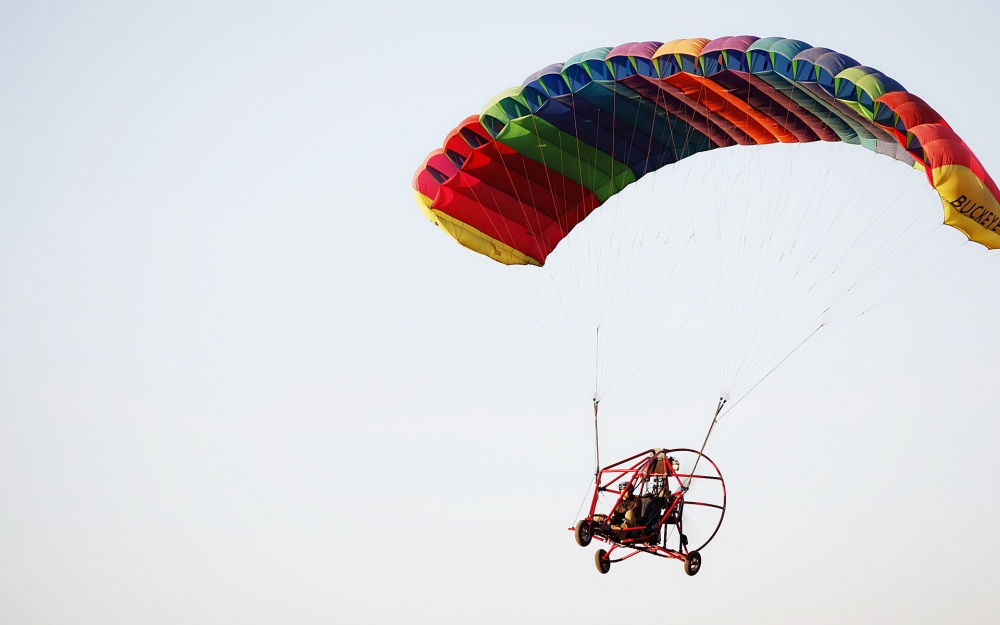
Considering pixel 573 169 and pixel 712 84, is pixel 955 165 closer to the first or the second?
pixel 712 84

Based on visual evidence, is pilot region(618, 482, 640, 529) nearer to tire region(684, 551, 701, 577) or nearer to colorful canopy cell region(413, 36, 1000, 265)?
tire region(684, 551, 701, 577)

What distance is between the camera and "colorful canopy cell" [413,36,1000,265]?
18.2m

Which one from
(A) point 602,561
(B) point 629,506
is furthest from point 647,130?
(A) point 602,561

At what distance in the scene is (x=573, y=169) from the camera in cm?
2286

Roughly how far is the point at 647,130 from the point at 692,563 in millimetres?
6559

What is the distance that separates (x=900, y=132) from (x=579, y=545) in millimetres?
6590

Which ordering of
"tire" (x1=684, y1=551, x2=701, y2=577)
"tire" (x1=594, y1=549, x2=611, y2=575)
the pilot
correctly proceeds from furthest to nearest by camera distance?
"tire" (x1=594, y1=549, x2=611, y2=575) < "tire" (x1=684, y1=551, x2=701, y2=577) < the pilot

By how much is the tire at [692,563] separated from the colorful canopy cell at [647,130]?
5.22 meters

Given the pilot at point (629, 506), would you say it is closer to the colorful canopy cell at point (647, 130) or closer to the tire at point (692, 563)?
the tire at point (692, 563)

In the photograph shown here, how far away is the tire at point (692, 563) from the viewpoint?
→ 1914 cm

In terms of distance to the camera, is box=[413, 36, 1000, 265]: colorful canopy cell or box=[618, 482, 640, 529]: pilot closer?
box=[413, 36, 1000, 265]: colorful canopy cell

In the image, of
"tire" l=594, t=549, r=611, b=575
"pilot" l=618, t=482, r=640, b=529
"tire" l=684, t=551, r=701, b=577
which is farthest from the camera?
"tire" l=594, t=549, r=611, b=575

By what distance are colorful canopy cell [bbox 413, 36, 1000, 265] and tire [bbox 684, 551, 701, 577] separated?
5215mm

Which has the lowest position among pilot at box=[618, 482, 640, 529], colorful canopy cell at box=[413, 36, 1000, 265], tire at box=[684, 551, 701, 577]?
tire at box=[684, 551, 701, 577]
